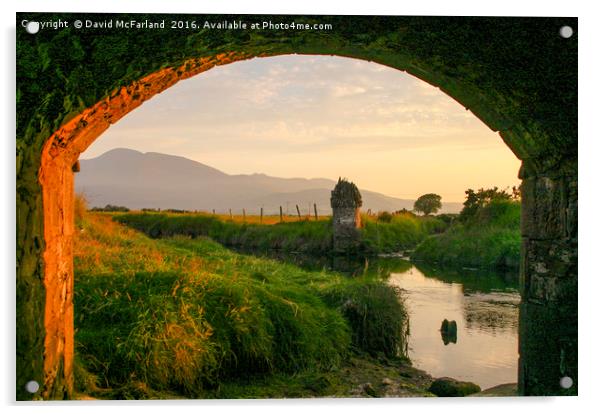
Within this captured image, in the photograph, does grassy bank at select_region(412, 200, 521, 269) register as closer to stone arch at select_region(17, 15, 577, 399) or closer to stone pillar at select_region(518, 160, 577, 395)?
stone pillar at select_region(518, 160, 577, 395)

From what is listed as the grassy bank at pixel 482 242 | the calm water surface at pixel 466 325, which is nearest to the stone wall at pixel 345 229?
the calm water surface at pixel 466 325

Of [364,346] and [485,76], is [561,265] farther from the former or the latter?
[364,346]

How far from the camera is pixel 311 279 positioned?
861 centimetres

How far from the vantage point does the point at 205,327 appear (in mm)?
5320

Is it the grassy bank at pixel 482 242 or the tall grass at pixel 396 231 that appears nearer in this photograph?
the tall grass at pixel 396 231

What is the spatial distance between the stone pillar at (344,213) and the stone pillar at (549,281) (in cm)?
692

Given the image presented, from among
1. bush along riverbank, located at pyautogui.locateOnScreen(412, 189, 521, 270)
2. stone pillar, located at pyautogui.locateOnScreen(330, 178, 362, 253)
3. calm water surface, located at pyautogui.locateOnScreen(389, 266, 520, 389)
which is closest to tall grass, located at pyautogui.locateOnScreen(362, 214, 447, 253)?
bush along riverbank, located at pyautogui.locateOnScreen(412, 189, 521, 270)

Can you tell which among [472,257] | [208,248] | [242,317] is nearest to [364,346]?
[242,317]

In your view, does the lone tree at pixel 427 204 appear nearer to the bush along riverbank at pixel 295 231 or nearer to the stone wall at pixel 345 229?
the bush along riverbank at pixel 295 231

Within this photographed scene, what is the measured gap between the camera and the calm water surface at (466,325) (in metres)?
6.68

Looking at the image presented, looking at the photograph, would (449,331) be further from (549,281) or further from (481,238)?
(481,238)

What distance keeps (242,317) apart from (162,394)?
1.20 metres

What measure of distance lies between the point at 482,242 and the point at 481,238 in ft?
0.49

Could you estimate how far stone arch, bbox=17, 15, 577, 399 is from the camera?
11.0 ft
